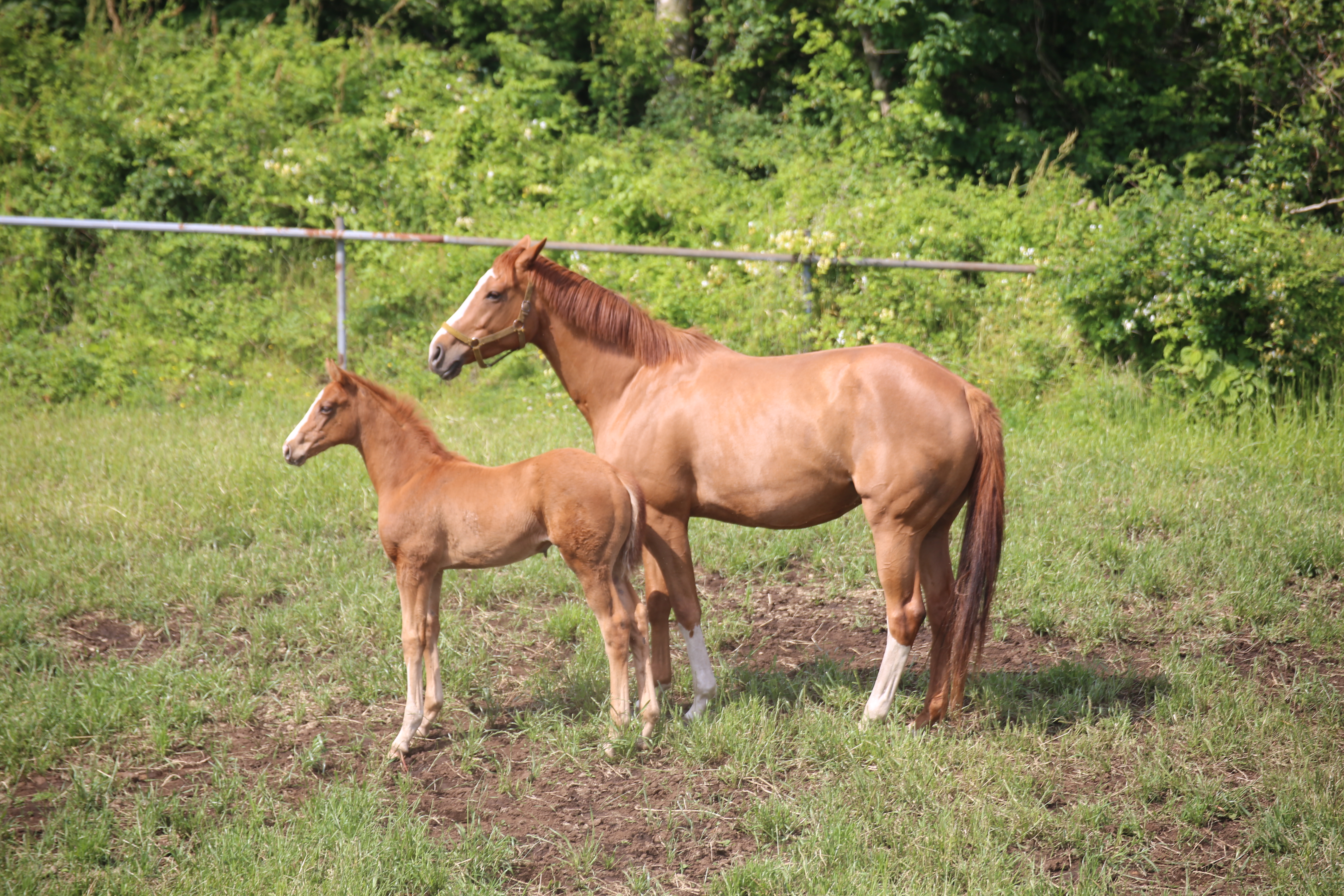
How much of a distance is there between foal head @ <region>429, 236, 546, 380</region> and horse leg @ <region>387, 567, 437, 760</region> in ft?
3.06

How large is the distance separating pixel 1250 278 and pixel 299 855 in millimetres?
7758

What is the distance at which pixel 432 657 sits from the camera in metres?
4.24

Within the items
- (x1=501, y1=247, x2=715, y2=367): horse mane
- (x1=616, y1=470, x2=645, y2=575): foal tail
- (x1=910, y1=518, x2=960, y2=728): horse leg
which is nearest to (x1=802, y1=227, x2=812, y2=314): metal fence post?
(x1=501, y1=247, x2=715, y2=367): horse mane

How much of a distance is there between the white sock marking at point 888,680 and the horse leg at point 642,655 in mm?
917

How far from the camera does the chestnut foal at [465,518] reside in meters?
3.98

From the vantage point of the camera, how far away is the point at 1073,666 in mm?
4895

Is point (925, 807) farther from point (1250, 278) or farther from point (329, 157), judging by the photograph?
point (329, 157)

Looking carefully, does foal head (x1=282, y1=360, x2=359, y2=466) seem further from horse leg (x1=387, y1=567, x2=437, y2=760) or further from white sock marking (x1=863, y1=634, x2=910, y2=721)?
white sock marking (x1=863, y1=634, x2=910, y2=721)

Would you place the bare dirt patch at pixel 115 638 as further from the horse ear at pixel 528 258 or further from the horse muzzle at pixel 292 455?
the horse ear at pixel 528 258

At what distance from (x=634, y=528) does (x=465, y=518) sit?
26.5 inches

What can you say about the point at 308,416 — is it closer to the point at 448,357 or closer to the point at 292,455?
the point at 292,455

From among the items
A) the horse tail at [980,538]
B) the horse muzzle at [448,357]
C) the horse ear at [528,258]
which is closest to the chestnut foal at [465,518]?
the horse muzzle at [448,357]

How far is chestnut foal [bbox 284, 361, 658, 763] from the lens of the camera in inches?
157

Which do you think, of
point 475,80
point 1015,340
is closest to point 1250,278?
point 1015,340
